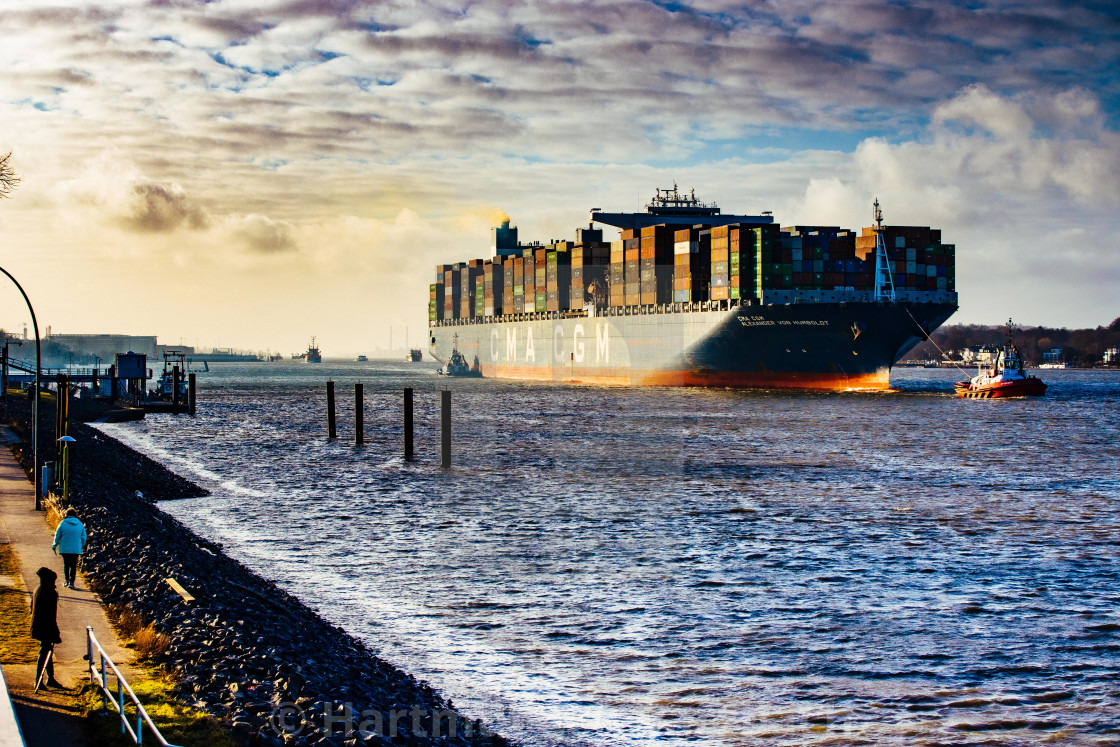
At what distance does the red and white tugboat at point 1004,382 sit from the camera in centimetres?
8119

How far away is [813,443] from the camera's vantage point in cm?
4691

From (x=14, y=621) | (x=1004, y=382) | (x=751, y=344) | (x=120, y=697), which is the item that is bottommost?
(x=14, y=621)

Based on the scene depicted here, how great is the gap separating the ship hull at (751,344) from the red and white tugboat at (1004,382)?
29.5 feet

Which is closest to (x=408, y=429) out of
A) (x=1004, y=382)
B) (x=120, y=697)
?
(x=120, y=697)

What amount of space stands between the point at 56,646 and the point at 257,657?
7.34ft

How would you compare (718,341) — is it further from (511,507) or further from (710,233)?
(511,507)

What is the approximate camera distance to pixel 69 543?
1410 cm

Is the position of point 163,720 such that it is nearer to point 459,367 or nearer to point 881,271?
point 881,271

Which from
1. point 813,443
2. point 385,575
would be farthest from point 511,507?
point 813,443

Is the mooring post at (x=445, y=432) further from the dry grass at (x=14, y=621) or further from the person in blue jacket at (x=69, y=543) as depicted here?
the person in blue jacket at (x=69, y=543)

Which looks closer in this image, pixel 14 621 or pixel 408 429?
pixel 14 621

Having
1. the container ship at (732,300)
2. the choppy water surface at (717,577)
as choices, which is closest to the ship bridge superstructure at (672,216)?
the container ship at (732,300)

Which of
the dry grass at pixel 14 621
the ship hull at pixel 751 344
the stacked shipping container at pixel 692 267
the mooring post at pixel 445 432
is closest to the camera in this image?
the dry grass at pixel 14 621

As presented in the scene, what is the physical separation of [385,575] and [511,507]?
9.29 metres
